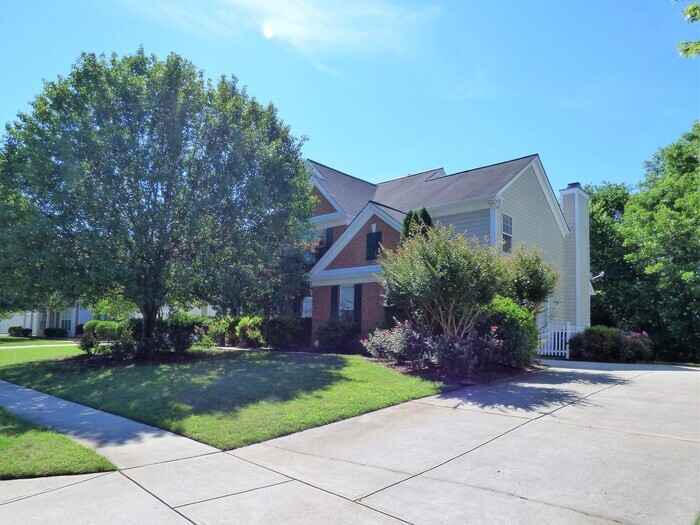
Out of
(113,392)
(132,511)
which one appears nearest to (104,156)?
(113,392)

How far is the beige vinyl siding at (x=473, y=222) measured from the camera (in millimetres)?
17375

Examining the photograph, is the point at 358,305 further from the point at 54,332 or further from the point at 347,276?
the point at 54,332

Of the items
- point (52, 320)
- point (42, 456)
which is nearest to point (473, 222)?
point (42, 456)

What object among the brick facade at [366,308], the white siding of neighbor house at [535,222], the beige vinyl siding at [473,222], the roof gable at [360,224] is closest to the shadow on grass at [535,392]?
the brick facade at [366,308]

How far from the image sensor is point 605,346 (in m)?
16.9

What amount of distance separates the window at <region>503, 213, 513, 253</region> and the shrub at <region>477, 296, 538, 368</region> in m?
6.17

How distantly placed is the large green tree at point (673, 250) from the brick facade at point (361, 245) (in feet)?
43.8

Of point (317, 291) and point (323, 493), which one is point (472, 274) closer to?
point (323, 493)

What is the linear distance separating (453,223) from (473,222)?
889mm

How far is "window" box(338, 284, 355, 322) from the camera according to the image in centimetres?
1817

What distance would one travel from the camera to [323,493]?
4.30 metres

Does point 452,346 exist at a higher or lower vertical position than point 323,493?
higher

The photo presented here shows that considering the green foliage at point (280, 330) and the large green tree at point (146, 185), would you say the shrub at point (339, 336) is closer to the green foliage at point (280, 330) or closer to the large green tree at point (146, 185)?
the green foliage at point (280, 330)

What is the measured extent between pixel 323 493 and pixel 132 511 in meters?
Result: 1.66
